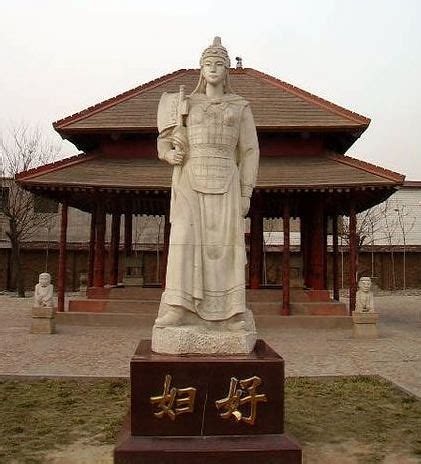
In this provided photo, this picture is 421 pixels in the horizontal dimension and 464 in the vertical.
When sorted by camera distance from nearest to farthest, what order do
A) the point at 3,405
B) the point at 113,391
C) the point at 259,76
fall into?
Answer: 1. the point at 3,405
2. the point at 113,391
3. the point at 259,76

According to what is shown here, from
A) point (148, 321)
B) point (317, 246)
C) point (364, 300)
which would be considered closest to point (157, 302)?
point (148, 321)

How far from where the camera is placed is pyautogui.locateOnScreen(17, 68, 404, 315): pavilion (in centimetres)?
1354

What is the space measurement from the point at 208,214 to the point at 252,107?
11647 mm

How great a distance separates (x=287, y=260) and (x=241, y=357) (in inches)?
376

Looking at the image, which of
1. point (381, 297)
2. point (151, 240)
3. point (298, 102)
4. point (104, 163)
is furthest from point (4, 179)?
point (381, 297)

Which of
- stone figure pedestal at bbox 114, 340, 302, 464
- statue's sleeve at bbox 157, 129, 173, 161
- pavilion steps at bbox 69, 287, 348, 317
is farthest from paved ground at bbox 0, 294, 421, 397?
statue's sleeve at bbox 157, 129, 173, 161

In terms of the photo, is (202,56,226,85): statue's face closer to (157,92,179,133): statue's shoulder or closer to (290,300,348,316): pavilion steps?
(157,92,179,133): statue's shoulder

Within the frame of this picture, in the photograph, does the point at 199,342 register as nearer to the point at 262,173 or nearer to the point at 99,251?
the point at 262,173

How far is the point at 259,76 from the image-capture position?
57.8ft

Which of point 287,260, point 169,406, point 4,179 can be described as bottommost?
point 169,406

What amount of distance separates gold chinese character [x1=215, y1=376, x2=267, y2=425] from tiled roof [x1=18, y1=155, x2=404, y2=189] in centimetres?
914

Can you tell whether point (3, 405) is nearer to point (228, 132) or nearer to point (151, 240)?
point (228, 132)

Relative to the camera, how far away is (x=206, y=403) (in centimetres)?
429

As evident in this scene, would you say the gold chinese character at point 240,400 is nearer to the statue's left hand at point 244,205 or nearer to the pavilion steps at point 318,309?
the statue's left hand at point 244,205
